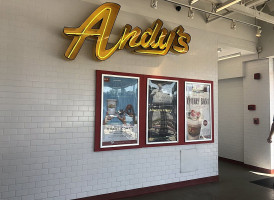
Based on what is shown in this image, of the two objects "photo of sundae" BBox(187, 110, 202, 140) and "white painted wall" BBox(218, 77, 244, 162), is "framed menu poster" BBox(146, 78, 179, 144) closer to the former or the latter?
"photo of sundae" BBox(187, 110, 202, 140)

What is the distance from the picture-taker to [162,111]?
4.69 m

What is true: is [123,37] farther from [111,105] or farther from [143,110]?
[143,110]

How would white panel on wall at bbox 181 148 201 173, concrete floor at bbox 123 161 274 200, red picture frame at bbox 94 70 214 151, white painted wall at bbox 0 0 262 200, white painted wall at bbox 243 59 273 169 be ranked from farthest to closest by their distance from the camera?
white painted wall at bbox 243 59 273 169 < white panel on wall at bbox 181 148 201 173 < concrete floor at bbox 123 161 274 200 < red picture frame at bbox 94 70 214 151 < white painted wall at bbox 0 0 262 200

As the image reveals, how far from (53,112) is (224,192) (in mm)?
3832

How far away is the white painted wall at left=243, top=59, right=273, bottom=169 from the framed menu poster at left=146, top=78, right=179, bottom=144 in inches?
120

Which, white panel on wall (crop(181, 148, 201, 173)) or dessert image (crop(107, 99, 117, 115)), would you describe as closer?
dessert image (crop(107, 99, 117, 115))

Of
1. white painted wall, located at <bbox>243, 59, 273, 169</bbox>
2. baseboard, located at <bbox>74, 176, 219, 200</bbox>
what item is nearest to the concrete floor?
baseboard, located at <bbox>74, 176, 219, 200</bbox>

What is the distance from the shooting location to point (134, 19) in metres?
4.48

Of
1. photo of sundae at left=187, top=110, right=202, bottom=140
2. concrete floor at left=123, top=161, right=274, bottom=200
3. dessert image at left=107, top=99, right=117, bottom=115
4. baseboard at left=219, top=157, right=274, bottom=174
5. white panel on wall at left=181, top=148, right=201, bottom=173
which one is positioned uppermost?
dessert image at left=107, top=99, right=117, bottom=115

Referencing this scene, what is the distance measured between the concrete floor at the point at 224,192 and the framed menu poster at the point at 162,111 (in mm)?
1066

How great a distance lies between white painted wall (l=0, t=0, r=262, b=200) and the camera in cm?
340

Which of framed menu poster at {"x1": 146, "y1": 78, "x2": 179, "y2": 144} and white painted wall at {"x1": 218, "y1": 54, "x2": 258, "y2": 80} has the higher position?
white painted wall at {"x1": 218, "y1": 54, "x2": 258, "y2": 80}

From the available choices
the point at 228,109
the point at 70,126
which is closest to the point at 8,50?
the point at 70,126

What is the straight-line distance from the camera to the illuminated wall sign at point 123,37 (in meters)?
3.70
